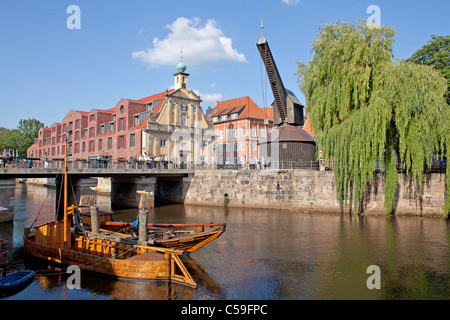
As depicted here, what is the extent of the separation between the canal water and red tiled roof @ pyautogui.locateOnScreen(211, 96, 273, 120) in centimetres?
4033

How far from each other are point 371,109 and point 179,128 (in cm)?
2985

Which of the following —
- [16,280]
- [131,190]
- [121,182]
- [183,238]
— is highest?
[121,182]

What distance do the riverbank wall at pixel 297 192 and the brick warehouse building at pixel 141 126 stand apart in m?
10.2

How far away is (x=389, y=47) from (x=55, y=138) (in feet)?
208

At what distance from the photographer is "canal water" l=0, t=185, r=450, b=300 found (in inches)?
486

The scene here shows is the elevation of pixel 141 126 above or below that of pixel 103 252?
above

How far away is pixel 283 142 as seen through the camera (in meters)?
35.7

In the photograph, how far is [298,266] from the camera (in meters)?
15.4

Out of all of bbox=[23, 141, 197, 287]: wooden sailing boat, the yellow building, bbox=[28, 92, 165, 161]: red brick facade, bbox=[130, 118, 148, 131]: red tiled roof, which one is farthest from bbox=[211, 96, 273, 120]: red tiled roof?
bbox=[23, 141, 197, 287]: wooden sailing boat

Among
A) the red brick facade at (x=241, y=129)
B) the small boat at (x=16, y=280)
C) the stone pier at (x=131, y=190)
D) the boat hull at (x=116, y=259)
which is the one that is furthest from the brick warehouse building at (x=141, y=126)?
the small boat at (x=16, y=280)

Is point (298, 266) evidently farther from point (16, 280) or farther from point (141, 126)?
point (141, 126)

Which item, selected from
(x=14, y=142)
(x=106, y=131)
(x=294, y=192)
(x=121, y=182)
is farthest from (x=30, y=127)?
(x=294, y=192)
